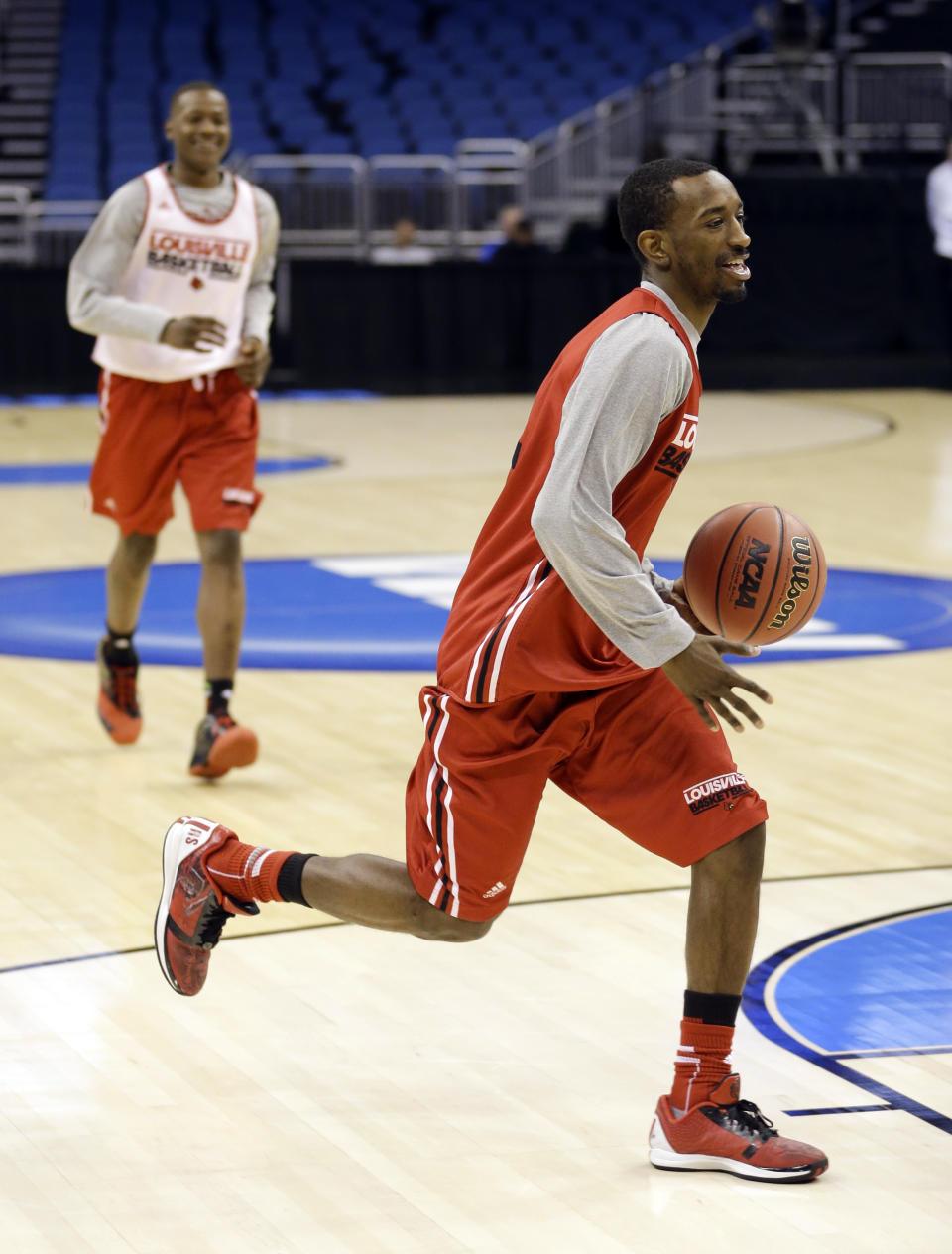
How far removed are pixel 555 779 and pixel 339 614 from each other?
476 centimetres

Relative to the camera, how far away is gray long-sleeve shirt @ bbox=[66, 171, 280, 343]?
18.5 ft

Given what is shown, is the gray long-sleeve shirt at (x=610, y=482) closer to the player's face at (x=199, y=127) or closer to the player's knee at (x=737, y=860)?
the player's knee at (x=737, y=860)

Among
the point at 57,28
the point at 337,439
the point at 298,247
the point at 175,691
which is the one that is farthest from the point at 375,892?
the point at 57,28

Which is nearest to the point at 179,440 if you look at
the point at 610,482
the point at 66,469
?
the point at 610,482

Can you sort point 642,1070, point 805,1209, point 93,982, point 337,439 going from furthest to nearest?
1. point 337,439
2. point 93,982
3. point 642,1070
4. point 805,1209

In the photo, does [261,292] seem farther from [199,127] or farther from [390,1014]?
[390,1014]

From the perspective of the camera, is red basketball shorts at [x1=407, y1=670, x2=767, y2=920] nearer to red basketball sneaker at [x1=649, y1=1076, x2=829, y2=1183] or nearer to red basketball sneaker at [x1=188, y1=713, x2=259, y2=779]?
red basketball sneaker at [x1=649, y1=1076, x2=829, y2=1183]

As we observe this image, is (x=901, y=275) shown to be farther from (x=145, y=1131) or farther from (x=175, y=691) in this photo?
(x=145, y=1131)

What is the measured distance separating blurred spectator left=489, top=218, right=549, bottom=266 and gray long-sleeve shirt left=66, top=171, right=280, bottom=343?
11327 millimetres

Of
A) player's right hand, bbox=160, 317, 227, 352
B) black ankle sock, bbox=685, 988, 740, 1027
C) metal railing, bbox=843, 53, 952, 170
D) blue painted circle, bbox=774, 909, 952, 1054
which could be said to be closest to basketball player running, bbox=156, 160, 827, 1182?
black ankle sock, bbox=685, 988, 740, 1027

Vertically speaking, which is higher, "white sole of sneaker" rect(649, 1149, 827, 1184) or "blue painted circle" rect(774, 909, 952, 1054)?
"white sole of sneaker" rect(649, 1149, 827, 1184)

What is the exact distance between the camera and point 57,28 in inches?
896

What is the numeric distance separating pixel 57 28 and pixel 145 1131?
2103cm

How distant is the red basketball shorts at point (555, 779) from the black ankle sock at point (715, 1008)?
21 centimetres
